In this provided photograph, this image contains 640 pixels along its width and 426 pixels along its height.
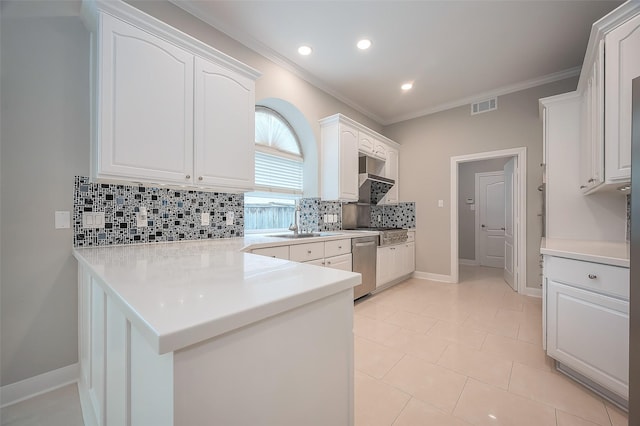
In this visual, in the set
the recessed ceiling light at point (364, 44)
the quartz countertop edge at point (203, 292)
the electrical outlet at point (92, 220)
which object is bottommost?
the quartz countertop edge at point (203, 292)

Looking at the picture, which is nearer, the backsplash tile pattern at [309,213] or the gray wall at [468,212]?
the backsplash tile pattern at [309,213]

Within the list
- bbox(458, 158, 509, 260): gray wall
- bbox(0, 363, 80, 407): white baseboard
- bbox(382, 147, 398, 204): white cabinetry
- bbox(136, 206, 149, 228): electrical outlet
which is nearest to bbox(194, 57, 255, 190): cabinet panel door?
bbox(136, 206, 149, 228): electrical outlet

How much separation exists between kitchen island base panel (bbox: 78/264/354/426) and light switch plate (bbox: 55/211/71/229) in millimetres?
1016

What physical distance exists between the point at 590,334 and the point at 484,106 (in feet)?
11.0

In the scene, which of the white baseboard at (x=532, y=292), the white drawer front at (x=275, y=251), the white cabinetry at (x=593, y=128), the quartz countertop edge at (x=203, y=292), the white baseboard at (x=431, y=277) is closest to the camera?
the quartz countertop edge at (x=203, y=292)

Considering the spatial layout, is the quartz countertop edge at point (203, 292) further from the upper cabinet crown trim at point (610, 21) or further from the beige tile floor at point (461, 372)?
the upper cabinet crown trim at point (610, 21)

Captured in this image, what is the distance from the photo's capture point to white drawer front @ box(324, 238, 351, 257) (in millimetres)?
2838

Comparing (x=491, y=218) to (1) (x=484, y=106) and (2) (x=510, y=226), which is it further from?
(1) (x=484, y=106)

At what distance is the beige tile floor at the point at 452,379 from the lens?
144 centimetres

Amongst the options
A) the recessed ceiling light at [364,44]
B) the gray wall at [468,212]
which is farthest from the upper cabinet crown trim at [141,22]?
the gray wall at [468,212]

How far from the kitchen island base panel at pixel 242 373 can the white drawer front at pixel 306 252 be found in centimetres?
153

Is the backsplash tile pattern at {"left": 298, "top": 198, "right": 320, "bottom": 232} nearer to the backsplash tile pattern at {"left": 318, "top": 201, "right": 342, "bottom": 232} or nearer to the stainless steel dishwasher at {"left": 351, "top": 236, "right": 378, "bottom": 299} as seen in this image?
the backsplash tile pattern at {"left": 318, "top": 201, "right": 342, "bottom": 232}

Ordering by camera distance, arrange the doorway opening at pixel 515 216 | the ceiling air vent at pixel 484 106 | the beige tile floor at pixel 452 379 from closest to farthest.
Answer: the beige tile floor at pixel 452 379, the doorway opening at pixel 515 216, the ceiling air vent at pixel 484 106

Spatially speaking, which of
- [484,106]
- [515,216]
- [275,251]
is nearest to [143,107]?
[275,251]
